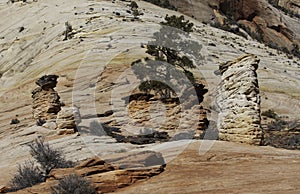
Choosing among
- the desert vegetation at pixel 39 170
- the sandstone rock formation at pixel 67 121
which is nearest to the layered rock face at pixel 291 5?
the sandstone rock formation at pixel 67 121

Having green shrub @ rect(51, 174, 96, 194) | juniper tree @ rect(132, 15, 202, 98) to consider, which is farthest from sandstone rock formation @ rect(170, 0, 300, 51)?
green shrub @ rect(51, 174, 96, 194)

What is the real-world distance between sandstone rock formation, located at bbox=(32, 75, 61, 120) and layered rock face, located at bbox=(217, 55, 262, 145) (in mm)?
6927

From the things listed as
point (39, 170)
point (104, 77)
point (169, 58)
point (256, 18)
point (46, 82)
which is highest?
point (256, 18)

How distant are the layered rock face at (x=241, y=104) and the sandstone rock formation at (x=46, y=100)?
6927 mm

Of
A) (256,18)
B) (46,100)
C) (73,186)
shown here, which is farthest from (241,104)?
(256,18)

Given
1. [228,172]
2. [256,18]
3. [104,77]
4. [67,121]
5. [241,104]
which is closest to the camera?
[228,172]

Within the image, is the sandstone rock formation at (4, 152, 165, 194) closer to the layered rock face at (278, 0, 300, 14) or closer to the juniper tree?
the juniper tree

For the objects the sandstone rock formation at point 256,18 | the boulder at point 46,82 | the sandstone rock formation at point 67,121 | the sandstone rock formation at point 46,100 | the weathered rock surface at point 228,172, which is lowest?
the weathered rock surface at point 228,172

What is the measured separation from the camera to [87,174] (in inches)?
332

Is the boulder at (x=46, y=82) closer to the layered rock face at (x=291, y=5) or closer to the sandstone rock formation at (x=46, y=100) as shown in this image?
the sandstone rock formation at (x=46, y=100)

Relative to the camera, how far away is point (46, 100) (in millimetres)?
16812

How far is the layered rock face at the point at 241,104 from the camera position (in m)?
11.1

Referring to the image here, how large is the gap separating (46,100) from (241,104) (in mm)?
8145

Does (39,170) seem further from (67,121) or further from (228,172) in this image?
(67,121)
